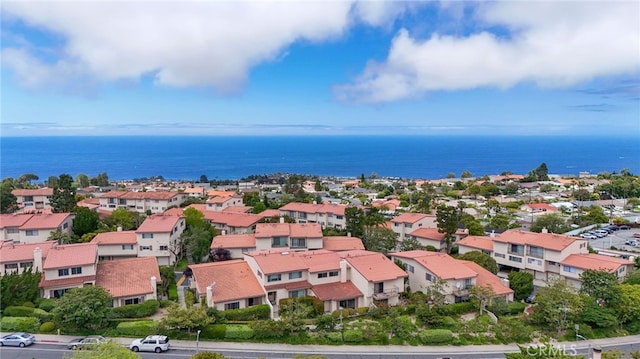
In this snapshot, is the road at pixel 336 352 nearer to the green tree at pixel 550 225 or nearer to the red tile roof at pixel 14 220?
the red tile roof at pixel 14 220

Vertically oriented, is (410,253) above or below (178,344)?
above

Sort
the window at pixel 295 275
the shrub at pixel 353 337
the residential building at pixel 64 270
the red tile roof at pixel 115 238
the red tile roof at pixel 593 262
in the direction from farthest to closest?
the red tile roof at pixel 115 238
the red tile roof at pixel 593 262
the window at pixel 295 275
the residential building at pixel 64 270
the shrub at pixel 353 337

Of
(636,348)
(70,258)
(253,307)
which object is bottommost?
(636,348)

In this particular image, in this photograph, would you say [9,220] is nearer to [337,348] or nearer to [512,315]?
[337,348]

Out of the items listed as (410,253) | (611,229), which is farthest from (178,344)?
(611,229)

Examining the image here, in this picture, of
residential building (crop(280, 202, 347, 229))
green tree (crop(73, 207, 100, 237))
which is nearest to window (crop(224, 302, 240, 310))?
green tree (crop(73, 207, 100, 237))

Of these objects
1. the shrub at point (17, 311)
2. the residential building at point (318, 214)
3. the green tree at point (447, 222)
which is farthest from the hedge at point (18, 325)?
the green tree at point (447, 222)
